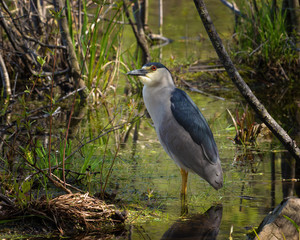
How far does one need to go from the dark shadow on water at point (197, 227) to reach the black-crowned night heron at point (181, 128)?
378 millimetres

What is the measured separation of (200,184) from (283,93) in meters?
4.06

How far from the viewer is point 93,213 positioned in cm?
→ 370

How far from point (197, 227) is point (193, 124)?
935mm

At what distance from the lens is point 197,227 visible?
3799 millimetres

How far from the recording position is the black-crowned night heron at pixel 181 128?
14.3ft

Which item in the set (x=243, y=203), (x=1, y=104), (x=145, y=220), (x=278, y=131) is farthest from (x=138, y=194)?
(x=1, y=104)

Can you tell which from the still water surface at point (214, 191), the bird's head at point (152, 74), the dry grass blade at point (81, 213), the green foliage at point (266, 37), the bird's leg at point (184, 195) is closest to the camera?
the dry grass blade at point (81, 213)

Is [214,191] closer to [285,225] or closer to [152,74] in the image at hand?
[152,74]

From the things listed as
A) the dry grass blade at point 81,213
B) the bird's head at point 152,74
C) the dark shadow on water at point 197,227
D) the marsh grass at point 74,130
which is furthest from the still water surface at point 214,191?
the bird's head at point 152,74

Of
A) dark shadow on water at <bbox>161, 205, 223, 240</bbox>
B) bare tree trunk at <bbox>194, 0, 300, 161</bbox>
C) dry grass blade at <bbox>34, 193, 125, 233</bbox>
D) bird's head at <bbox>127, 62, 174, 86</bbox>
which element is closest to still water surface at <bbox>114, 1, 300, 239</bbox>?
dark shadow on water at <bbox>161, 205, 223, 240</bbox>

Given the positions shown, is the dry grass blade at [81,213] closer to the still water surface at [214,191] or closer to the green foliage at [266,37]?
the still water surface at [214,191]

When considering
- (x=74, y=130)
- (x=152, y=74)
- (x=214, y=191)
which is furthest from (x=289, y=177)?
(x=74, y=130)

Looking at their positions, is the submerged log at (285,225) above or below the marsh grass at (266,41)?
below

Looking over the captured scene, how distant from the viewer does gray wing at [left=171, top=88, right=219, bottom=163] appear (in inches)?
173
